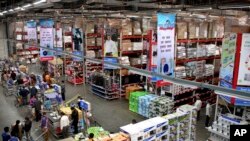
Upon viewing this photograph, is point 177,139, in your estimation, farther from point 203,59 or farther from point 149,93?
point 203,59

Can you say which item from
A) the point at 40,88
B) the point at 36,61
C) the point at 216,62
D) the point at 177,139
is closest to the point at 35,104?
the point at 40,88

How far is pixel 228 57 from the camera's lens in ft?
27.4

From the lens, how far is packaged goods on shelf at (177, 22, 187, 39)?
12.2m

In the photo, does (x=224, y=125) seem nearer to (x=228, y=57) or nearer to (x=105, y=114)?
(x=228, y=57)

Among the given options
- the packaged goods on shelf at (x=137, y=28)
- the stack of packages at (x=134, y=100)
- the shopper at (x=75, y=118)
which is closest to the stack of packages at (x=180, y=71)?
the stack of packages at (x=134, y=100)

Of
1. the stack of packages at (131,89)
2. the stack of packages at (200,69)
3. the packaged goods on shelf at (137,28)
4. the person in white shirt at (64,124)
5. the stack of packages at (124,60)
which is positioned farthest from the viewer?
Result: the packaged goods on shelf at (137,28)

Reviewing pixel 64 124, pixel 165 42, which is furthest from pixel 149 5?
pixel 64 124

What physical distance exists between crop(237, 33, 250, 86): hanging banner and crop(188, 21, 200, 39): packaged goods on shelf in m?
5.21

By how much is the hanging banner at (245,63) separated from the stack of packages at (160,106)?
4.17m

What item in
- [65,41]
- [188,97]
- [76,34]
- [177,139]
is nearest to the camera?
[177,139]

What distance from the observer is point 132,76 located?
15789 mm

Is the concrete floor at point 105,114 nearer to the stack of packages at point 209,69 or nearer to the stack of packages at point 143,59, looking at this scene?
the stack of packages at point 209,69

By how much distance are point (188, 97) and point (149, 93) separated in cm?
224

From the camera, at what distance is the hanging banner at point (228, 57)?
8.12m
